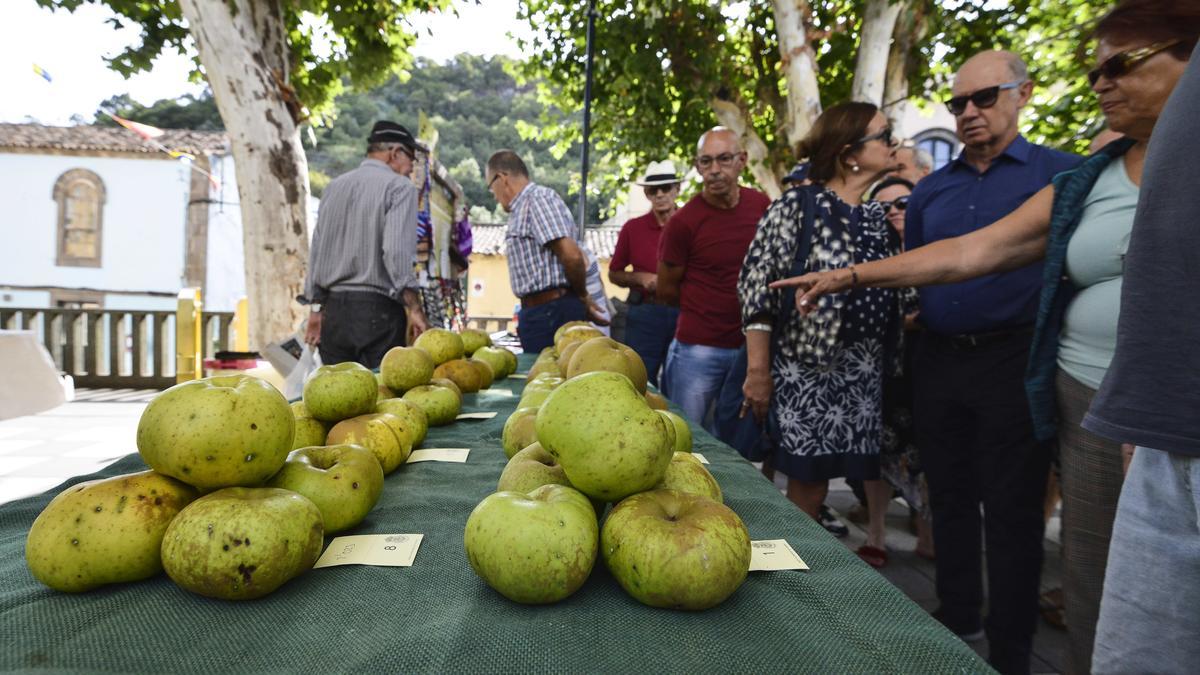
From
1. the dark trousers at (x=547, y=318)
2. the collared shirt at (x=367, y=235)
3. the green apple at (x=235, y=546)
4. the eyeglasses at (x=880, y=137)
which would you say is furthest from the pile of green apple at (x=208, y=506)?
the dark trousers at (x=547, y=318)

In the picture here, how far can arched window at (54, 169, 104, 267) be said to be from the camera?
2173 centimetres

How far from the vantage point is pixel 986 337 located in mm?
2381

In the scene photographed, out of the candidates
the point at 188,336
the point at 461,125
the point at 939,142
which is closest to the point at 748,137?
the point at 188,336

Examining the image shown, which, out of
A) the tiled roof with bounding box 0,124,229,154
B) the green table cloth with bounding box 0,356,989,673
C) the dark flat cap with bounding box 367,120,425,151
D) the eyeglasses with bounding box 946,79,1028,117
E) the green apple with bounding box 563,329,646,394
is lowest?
the green table cloth with bounding box 0,356,989,673

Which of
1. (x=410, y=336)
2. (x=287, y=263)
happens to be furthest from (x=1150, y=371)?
(x=287, y=263)

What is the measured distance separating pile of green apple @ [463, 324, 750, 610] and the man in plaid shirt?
2.90 m

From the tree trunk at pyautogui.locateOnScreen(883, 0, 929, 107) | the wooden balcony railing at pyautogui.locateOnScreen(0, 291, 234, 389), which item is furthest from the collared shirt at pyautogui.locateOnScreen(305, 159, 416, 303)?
Answer: the wooden balcony railing at pyautogui.locateOnScreen(0, 291, 234, 389)

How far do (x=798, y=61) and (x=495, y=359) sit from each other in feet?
17.5

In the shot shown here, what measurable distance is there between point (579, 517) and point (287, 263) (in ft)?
19.8

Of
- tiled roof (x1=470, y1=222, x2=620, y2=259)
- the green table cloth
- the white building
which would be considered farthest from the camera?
tiled roof (x1=470, y1=222, x2=620, y2=259)

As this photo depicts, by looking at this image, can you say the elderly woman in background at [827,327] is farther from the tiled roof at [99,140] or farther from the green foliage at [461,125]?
the green foliage at [461,125]

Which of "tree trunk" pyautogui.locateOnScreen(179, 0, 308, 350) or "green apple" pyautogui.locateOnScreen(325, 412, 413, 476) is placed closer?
"green apple" pyautogui.locateOnScreen(325, 412, 413, 476)

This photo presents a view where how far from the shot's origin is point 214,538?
3.12ft

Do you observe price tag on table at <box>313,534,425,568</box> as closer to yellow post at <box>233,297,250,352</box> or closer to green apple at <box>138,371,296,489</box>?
green apple at <box>138,371,296,489</box>
